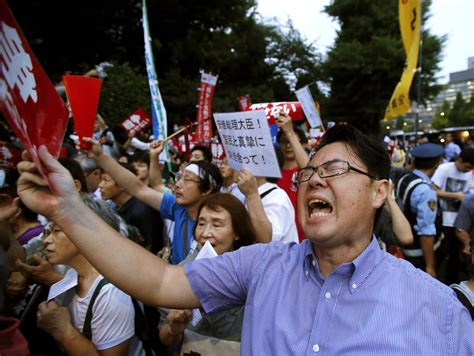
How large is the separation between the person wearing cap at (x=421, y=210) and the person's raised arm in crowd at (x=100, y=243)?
310 cm

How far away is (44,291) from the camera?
257cm

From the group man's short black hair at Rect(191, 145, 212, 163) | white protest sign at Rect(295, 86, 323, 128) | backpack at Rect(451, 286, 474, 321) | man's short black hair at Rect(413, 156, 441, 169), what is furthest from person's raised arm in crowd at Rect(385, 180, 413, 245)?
white protest sign at Rect(295, 86, 323, 128)

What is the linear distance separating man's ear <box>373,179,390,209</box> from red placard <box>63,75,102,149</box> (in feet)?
5.75

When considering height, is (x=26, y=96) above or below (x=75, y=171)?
above

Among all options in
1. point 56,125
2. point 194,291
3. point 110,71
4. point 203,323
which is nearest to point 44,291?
point 203,323

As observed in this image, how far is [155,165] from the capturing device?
13.2 feet

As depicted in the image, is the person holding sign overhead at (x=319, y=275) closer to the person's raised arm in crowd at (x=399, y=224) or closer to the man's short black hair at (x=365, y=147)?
the man's short black hair at (x=365, y=147)

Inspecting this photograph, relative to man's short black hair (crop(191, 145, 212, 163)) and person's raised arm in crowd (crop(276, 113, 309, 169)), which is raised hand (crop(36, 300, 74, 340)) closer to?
person's raised arm in crowd (crop(276, 113, 309, 169))

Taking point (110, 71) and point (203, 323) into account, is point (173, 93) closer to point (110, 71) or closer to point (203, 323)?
point (110, 71)

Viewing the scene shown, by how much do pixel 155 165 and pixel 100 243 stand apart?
8.65 ft

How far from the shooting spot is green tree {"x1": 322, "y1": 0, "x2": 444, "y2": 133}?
29.0m

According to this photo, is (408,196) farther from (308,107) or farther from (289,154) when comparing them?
(308,107)

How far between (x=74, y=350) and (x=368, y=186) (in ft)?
4.80

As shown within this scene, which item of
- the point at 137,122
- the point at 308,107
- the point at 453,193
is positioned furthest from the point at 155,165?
the point at 137,122
